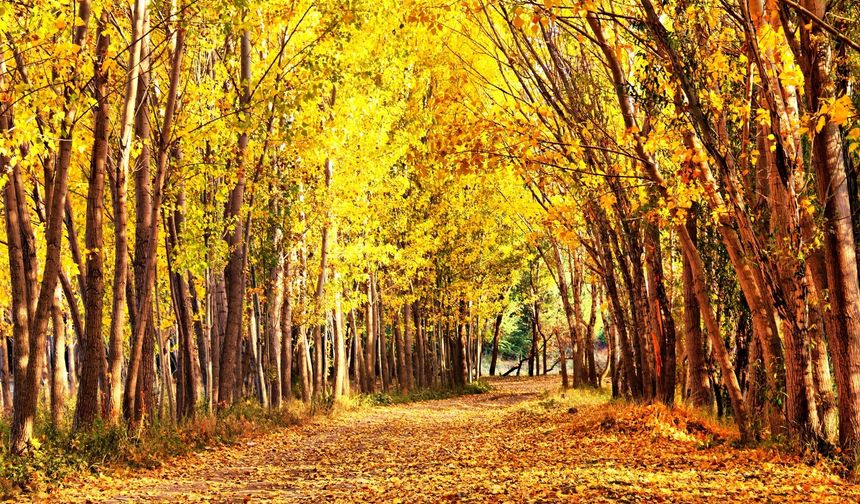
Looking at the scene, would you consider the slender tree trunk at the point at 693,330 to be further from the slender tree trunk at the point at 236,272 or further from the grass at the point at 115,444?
the slender tree trunk at the point at 236,272

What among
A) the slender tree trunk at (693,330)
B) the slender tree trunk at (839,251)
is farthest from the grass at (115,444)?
the slender tree trunk at (839,251)

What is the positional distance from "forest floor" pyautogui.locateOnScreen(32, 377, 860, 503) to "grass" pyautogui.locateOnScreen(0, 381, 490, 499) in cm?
24

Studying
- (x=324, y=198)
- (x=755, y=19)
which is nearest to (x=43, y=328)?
(x=755, y=19)

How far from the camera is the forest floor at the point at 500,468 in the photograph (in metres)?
7.95

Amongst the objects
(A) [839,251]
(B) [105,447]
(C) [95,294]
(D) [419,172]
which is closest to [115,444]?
(B) [105,447]

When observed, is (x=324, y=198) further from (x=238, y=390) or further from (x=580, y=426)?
(x=580, y=426)

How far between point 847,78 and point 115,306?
31.5 feet

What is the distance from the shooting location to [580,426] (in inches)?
571

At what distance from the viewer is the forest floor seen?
26.1 ft

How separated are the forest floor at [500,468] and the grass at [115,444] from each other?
239 millimetres

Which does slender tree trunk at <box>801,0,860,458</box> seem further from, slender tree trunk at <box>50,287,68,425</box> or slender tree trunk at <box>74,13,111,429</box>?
slender tree trunk at <box>50,287,68,425</box>

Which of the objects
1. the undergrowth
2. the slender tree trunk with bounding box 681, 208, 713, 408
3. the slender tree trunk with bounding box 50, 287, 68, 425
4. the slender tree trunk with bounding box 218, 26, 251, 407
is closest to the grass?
the undergrowth

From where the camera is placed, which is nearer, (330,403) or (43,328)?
(43,328)

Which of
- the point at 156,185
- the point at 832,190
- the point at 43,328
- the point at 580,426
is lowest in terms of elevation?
the point at 580,426
